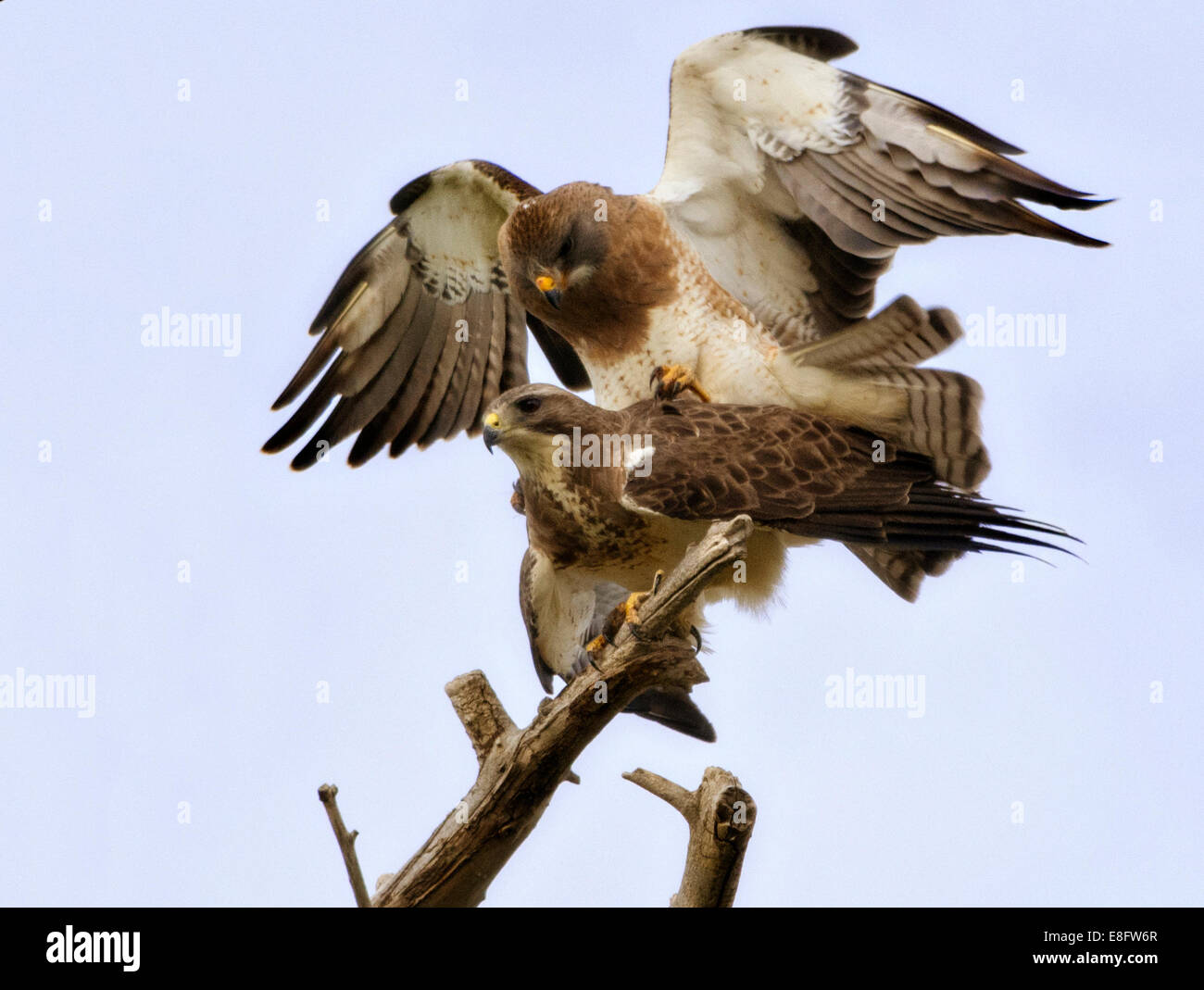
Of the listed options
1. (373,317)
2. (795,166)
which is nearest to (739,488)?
(795,166)

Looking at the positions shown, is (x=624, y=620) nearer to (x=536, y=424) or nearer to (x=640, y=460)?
(x=640, y=460)

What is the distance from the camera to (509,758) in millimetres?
3912

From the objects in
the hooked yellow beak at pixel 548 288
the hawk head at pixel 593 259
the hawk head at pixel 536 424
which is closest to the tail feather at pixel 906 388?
the hawk head at pixel 593 259

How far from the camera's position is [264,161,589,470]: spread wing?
5.02m

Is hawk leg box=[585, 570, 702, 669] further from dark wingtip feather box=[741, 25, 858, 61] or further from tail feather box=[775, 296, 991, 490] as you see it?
dark wingtip feather box=[741, 25, 858, 61]

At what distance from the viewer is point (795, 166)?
173 inches

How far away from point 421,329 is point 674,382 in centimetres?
137

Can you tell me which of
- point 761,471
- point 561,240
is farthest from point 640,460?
point 561,240

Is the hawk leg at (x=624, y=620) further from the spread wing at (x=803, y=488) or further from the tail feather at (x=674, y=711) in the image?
the tail feather at (x=674, y=711)

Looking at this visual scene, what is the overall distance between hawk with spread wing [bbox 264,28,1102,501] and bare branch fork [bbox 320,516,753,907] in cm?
82

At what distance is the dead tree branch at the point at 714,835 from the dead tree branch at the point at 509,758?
1.07 ft
